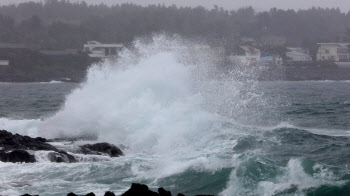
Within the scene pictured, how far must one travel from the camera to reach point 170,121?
816 inches

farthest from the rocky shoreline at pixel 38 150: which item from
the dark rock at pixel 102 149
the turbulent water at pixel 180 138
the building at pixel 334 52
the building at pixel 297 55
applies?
the building at pixel 334 52

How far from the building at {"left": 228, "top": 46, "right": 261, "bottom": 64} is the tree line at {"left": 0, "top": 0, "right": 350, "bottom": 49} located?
320 centimetres

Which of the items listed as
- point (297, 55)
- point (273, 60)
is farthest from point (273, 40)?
point (273, 60)

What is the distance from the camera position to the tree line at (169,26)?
278 ft

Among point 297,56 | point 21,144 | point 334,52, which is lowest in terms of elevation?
point 297,56

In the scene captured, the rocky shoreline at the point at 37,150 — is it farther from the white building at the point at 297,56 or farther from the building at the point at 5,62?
the white building at the point at 297,56

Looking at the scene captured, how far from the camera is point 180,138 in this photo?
1886 cm

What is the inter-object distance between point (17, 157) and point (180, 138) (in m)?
4.91

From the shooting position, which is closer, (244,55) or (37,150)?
(37,150)

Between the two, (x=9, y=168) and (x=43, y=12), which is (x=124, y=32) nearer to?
(x=43, y=12)

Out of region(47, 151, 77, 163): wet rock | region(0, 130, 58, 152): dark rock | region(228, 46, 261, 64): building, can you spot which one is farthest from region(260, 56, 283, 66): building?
region(47, 151, 77, 163): wet rock

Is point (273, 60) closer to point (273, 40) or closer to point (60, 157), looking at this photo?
point (273, 40)

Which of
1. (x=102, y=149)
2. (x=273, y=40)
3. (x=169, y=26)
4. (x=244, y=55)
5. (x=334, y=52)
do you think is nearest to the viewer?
(x=102, y=149)

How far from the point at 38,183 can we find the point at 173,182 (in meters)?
2.73
